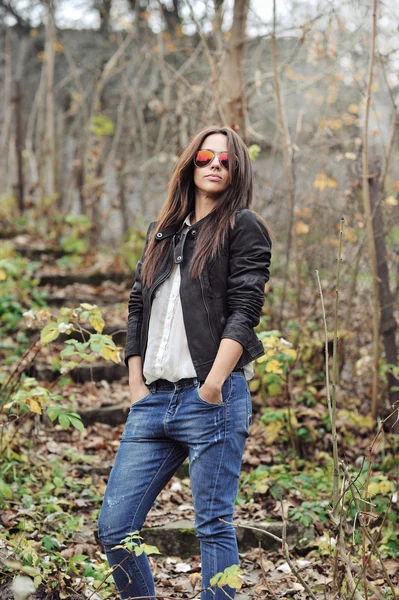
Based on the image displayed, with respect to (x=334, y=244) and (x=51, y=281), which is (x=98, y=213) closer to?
(x=51, y=281)

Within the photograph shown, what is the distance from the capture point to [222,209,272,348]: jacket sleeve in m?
2.55

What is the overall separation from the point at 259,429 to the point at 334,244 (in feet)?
7.10

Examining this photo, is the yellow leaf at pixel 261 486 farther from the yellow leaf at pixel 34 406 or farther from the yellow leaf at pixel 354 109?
the yellow leaf at pixel 354 109

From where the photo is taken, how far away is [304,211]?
22.8 ft

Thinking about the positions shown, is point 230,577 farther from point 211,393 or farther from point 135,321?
point 135,321

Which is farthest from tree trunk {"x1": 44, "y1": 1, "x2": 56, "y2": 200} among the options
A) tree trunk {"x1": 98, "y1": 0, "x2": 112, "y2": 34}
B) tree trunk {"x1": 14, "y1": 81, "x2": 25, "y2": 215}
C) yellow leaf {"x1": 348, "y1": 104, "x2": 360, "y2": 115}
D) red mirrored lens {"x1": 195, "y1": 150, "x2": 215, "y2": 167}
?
red mirrored lens {"x1": 195, "y1": 150, "x2": 215, "y2": 167}

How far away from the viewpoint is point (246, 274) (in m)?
2.61

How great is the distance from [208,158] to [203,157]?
0.9 inches

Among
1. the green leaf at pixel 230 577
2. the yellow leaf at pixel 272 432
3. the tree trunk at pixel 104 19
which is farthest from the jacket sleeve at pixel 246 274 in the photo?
the tree trunk at pixel 104 19

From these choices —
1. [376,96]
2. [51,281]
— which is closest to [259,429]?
[51,281]

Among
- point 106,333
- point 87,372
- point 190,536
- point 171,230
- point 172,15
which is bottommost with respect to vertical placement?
point 190,536

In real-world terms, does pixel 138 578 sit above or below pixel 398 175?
below

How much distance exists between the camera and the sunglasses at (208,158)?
9.06 feet

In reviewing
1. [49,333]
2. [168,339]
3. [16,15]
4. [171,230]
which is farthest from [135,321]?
[16,15]
